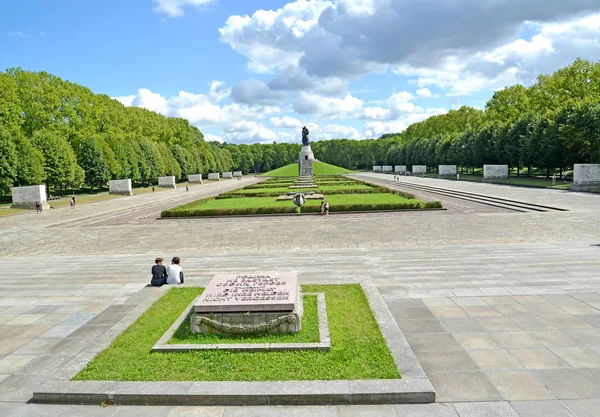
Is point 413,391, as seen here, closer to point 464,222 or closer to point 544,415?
point 544,415

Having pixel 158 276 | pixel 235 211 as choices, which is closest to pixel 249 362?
pixel 158 276

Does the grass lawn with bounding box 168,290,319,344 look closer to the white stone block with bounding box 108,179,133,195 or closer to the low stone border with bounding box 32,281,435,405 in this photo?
the low stone border with bounding box 32,281,435,405

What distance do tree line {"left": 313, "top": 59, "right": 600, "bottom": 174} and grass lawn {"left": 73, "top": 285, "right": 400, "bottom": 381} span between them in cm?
5205

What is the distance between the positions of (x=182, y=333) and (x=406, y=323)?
477cm

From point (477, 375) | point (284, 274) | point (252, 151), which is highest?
point (252, 151)

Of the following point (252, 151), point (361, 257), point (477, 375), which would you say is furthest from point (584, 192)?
point (252, 151)

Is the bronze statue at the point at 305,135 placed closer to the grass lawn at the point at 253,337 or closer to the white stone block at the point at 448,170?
the white stone block at the point at 448,170

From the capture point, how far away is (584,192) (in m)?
39.8

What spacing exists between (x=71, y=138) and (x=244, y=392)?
2586 inches

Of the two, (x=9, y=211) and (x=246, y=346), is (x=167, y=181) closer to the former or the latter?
(x=9, y=211)

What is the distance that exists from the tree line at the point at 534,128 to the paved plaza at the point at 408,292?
30646 mm

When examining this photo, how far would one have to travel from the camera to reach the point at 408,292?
10711 mm

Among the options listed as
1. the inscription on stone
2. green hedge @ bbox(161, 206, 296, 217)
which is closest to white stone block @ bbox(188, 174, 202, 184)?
green hedge @ bbox(161, 206, 296, 217)

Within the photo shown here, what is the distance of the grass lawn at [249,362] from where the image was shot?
6.25 metres
